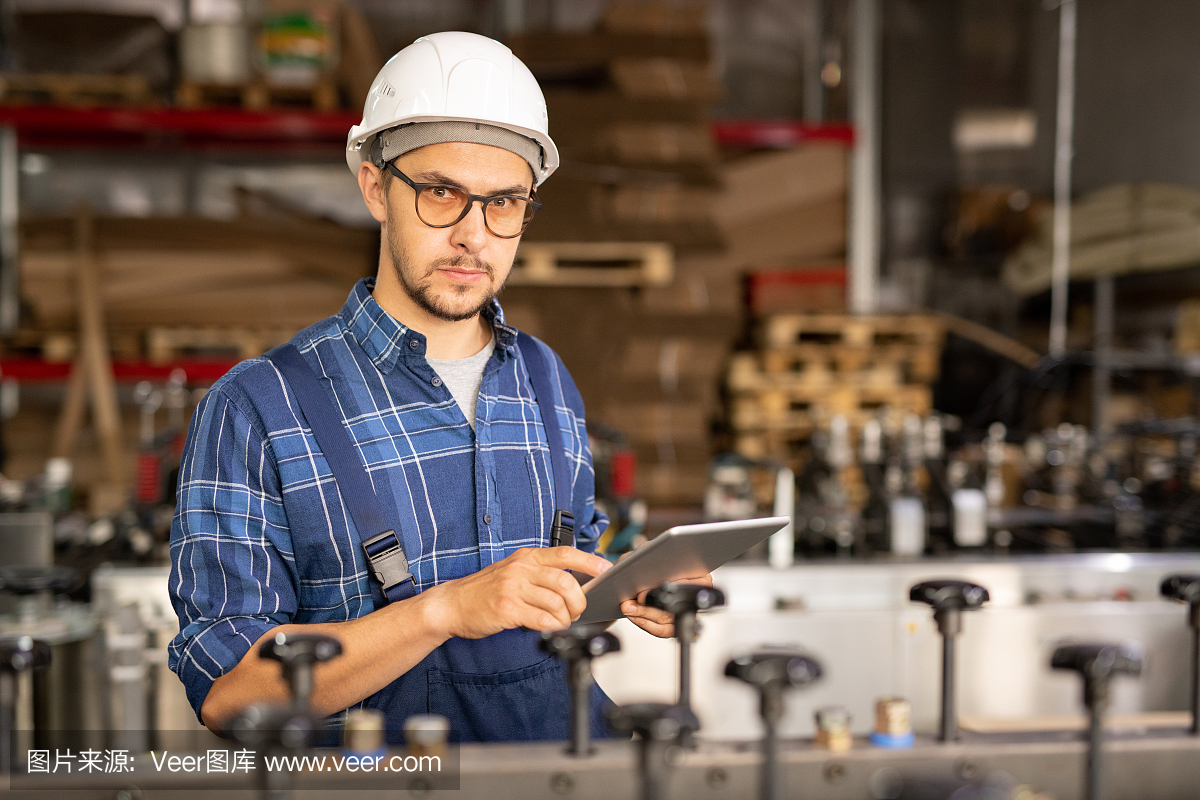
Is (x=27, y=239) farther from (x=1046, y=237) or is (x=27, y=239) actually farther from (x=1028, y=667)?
(x=1046, y=237)

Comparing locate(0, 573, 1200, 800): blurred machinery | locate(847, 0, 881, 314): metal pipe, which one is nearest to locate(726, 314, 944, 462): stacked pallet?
locate(847, 0, 881, 314): metal pipe

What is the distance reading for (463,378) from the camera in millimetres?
1777

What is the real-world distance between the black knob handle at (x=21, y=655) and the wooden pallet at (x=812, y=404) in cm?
409

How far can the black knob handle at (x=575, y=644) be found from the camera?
1.17 m

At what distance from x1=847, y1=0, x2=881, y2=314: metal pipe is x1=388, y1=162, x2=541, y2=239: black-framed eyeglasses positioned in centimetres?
438

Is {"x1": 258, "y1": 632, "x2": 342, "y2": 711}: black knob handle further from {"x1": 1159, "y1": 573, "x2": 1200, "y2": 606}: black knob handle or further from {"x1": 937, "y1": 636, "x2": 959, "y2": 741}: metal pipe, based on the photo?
{"x1": 1159, "y1": 573, "x2": 1200, "y2": 606}: black knob handle

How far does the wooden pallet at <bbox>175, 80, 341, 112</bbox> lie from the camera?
4.88 meters

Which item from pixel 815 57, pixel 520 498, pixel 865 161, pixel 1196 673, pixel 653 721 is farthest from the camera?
pixel 815 57

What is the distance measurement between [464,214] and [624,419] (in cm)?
332

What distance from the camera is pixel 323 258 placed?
197 inches

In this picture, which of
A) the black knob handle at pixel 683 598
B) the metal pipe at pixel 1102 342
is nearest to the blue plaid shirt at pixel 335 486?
the black knob handle at pixel 683 598

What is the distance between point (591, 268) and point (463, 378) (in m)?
3.28

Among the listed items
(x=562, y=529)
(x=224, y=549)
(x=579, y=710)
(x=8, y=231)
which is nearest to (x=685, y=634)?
(x=579, y=710)

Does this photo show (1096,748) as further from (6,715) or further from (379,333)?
(6,715)
